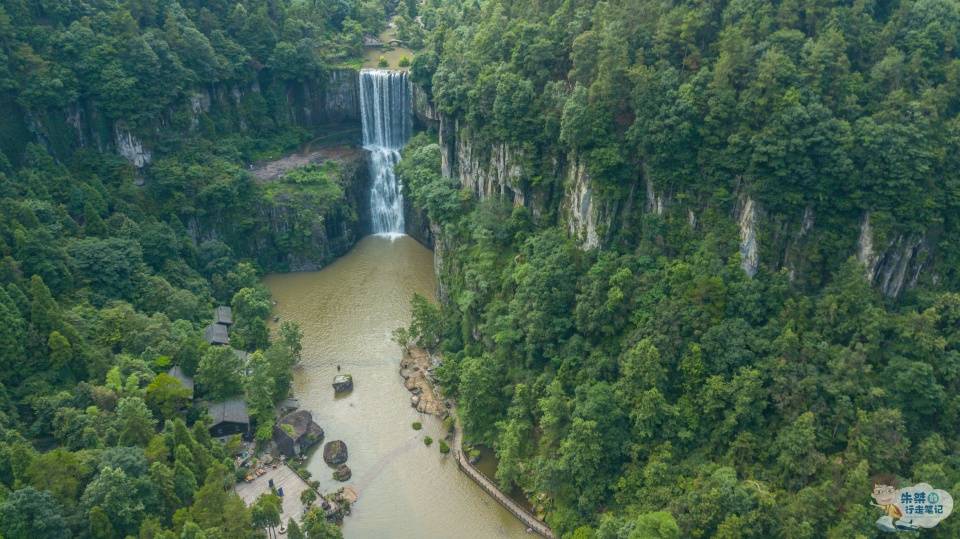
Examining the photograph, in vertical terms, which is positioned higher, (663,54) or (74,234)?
(663,54)

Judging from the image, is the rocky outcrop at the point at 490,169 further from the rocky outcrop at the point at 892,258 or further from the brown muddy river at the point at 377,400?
the rocky outcrop at the point at 892,258

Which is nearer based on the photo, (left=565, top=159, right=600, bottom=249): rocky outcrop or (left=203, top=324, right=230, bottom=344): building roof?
(left=565, top=159, right=600, bottom=249): rocky outcrop

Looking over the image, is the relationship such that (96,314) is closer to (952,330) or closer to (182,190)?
(182,190)

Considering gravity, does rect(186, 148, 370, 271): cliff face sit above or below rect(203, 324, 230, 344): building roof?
above

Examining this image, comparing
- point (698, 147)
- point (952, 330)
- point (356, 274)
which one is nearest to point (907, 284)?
point (952, 330)

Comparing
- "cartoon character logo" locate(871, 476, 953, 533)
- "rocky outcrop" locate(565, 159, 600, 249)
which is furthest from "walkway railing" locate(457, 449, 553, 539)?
"cartoon character logo" locate(871, 476, 953, 533)

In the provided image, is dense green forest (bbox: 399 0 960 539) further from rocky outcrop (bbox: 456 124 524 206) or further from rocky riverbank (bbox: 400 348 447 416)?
rocky outcrop (bbox: 456 124 524 206)

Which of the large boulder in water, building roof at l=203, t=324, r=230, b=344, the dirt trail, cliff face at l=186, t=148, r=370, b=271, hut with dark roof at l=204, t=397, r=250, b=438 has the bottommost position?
the large boulder in water
